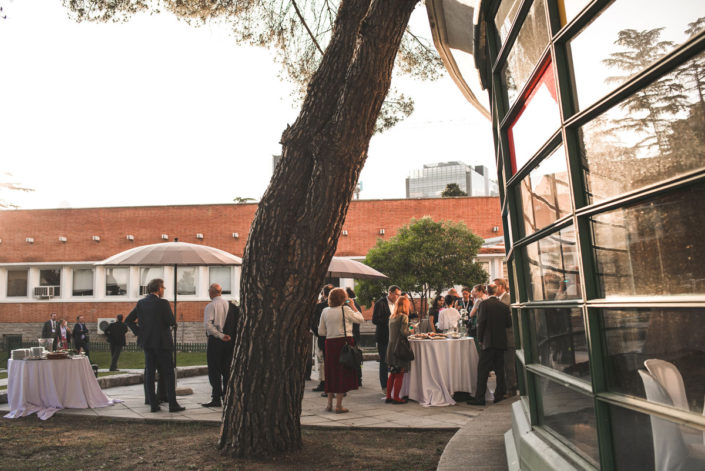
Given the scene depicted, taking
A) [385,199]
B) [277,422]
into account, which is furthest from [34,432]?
[385,199]

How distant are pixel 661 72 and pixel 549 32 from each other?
0.75m

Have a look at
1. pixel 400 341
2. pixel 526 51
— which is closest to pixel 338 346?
pixel 400 341

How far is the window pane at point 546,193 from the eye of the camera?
7.85 feet

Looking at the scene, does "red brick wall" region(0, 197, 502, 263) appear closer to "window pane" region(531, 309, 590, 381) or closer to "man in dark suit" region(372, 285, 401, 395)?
"man in dark suit" region(372, 285, 401, 395)

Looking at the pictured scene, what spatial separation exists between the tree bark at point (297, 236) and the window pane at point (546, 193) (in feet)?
7.83

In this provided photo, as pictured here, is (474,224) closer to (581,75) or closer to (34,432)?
(34,432)

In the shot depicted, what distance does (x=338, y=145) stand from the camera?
5355 mm

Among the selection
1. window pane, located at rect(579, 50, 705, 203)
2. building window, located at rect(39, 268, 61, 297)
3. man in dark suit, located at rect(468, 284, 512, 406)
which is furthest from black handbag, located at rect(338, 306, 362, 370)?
building window, located at rect(39, 268, 61, 297)

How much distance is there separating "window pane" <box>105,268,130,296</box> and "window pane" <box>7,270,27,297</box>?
178 inches

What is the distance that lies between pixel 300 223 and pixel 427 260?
18010 millimetres

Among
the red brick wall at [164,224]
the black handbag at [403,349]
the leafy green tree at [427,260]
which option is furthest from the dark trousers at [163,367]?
the red brick wall at [164,224]

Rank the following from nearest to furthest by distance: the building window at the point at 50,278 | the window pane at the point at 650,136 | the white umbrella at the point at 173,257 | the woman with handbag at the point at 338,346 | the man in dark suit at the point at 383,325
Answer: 1. the window pane at the point at 650,136
2. the woman with handbag at the point at 338,346
3. the white umbrella at the point at 173,257
4. the man in dark suit at the point at 383,325
5. the building window at the point at 50,278

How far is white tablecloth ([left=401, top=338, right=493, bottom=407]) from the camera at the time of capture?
29.4 feet

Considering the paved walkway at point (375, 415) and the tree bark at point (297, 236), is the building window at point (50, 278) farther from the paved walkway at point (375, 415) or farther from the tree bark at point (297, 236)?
the tree bark at point (297, 236)
